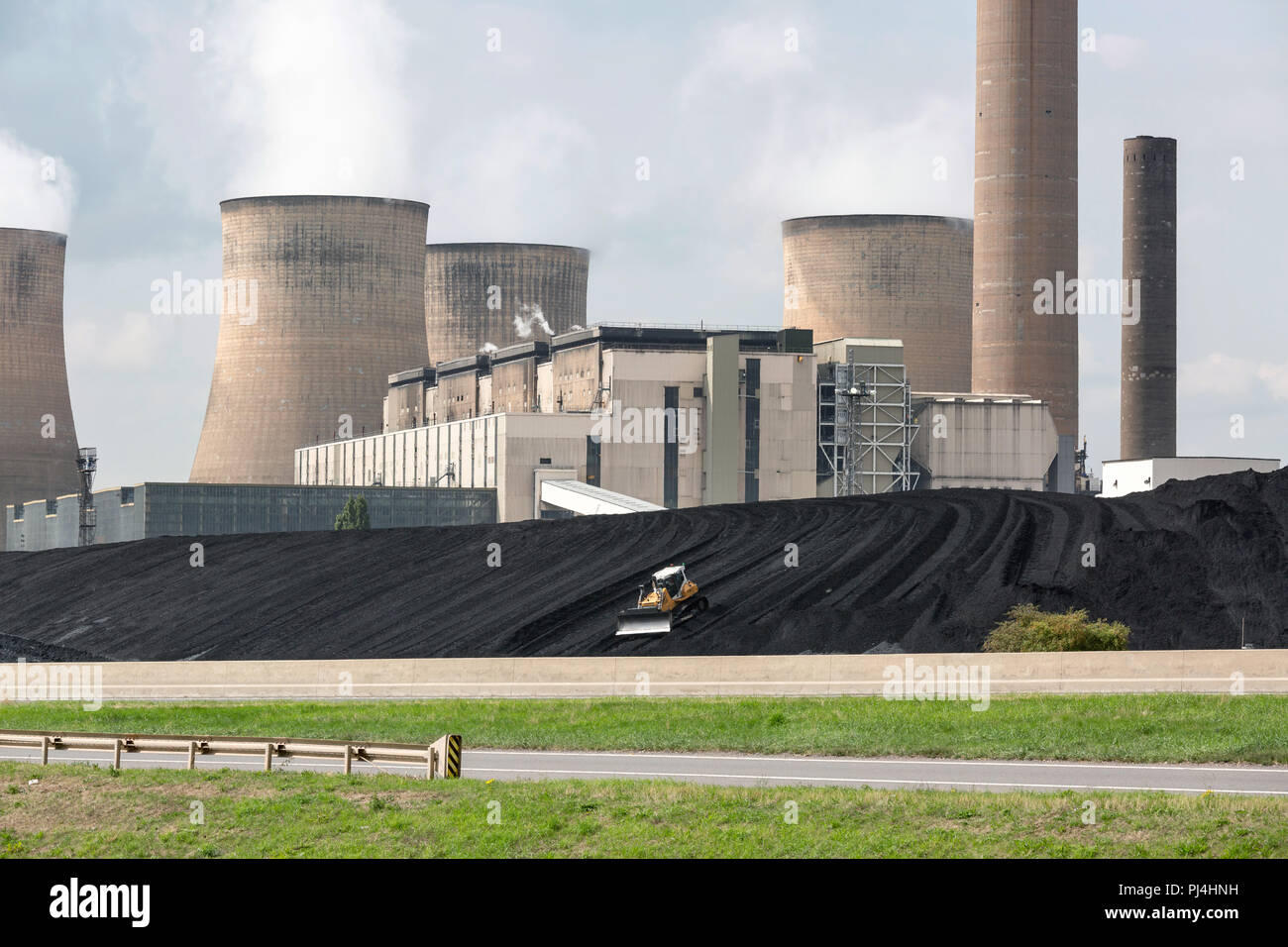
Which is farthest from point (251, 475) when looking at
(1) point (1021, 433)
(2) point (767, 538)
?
(2) point (767, 538)

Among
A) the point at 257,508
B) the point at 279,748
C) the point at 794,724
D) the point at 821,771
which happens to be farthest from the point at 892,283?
the point at 279,748

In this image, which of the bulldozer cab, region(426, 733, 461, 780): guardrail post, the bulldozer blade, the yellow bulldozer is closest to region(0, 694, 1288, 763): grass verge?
region(426, 733, 461, 780): guardrail post

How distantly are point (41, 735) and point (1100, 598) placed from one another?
1930 cm

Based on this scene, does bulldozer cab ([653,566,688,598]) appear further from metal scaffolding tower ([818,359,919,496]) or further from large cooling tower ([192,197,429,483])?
large cooling tower ([192,197,429,483])

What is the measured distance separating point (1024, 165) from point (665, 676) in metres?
46.8

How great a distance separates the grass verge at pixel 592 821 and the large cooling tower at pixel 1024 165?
55.9 metres

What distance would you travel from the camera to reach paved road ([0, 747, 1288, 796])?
1600 cm

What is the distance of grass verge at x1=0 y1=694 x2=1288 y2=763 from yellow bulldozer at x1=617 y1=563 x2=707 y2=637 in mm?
5803

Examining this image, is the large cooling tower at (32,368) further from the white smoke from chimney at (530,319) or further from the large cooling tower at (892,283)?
the large cooling tower at (892,283)

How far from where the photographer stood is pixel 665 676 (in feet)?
86.9

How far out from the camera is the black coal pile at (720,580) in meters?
30.5

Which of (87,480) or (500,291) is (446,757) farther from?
(500,291)

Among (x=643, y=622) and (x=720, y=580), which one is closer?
(x=643, y=622)
